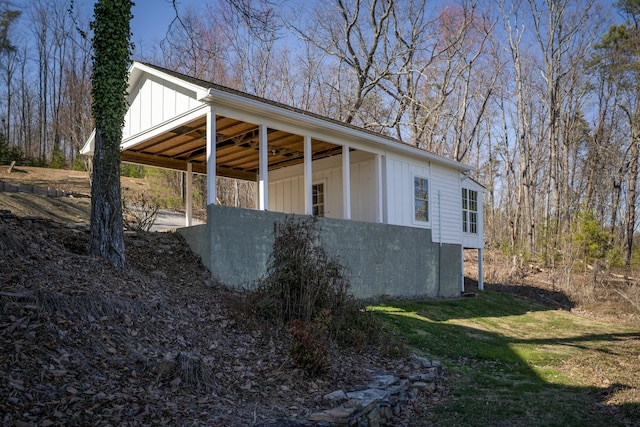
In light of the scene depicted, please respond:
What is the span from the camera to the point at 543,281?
2109cm

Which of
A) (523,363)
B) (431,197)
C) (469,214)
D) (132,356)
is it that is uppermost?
(431,197)

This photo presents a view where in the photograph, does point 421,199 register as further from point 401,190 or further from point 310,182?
point 310,182

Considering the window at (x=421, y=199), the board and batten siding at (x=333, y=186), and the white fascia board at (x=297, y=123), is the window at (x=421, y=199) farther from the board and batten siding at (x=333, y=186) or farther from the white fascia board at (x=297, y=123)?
the board and batten siding at (x=333, y=186)

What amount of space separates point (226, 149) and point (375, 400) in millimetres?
9223

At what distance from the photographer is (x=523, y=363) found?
8844mm

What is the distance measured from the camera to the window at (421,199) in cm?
1493

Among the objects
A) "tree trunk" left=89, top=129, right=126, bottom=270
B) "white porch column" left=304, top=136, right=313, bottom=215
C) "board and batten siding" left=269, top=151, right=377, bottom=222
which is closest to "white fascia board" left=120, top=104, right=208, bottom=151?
"tree trunk" left=89, top=129, right=126, bottom=270

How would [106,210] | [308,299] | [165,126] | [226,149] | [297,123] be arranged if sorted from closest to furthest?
[308,299], [106,210], [165,126], [297,123], [226,149]

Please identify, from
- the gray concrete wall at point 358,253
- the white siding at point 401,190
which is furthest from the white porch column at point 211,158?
the white siding at point 401,190

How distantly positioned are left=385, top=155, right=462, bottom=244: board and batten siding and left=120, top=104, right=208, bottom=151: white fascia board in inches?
226

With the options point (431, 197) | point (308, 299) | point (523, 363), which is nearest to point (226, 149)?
point (431, 197)

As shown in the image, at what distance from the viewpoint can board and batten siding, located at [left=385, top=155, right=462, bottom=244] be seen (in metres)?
14.1

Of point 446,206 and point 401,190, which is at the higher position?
point 401,190

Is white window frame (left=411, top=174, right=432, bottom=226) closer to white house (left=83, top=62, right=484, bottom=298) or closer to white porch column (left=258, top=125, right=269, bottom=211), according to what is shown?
white house (left=83, top=62, right=484, bottom=298)
